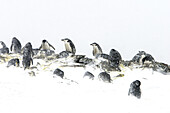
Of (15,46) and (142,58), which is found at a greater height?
(15,46)

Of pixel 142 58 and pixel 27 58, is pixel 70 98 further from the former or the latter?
pixel 142 58

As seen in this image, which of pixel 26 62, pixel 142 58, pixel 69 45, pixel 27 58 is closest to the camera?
pixel 26 62

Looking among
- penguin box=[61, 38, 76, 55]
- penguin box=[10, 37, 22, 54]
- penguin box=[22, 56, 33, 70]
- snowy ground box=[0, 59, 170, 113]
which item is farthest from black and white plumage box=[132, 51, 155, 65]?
penguin box=[10, 37, 22, 54]

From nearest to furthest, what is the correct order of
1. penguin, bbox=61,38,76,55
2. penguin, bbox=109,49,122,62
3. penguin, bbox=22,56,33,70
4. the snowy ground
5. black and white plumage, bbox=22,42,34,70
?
the snowy ground, penguin, bbox=22,56,33,70, black and white plumage, bbox=22,42,34,70, penguin, bbox=109,49,122,62, penguin, bbox=61,38,76,55

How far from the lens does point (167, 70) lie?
2014 centimetres

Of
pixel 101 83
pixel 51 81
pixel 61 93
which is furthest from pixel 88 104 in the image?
pixel 101 83

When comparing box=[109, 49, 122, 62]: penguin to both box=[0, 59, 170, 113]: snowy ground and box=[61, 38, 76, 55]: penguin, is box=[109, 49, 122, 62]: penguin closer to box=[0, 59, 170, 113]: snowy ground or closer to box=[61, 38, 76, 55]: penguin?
box=[0, 59, 170, 113]: snowy ground

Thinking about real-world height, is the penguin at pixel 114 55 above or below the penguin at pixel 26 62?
above

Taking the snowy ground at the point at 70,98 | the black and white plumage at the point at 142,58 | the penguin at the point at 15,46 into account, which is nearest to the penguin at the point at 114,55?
the black and white plumage at the point at 142,58

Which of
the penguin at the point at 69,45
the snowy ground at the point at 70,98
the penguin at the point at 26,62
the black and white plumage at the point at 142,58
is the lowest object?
the snowy ground at the point at 70,98

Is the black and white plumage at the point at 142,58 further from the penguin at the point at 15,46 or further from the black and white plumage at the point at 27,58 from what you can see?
the penguin at the point at 15,46

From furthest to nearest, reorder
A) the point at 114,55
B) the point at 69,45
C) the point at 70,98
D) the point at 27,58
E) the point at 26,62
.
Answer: the point at 69,45 < the point at 114,55 < the point at 27,58 < the point at 26,62 < the point at 70,98

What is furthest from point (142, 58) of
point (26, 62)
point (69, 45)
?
point (26, 62)

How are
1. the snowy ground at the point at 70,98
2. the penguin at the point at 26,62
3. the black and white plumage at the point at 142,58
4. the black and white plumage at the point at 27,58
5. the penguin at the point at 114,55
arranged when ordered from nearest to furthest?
the snowy ground at the point at 70,98, the penguin at the point at 26,62, the black and white plumage at the point at 27,58, the penguin at the point at 114,55, the black and white plumage at the point at 142,58
